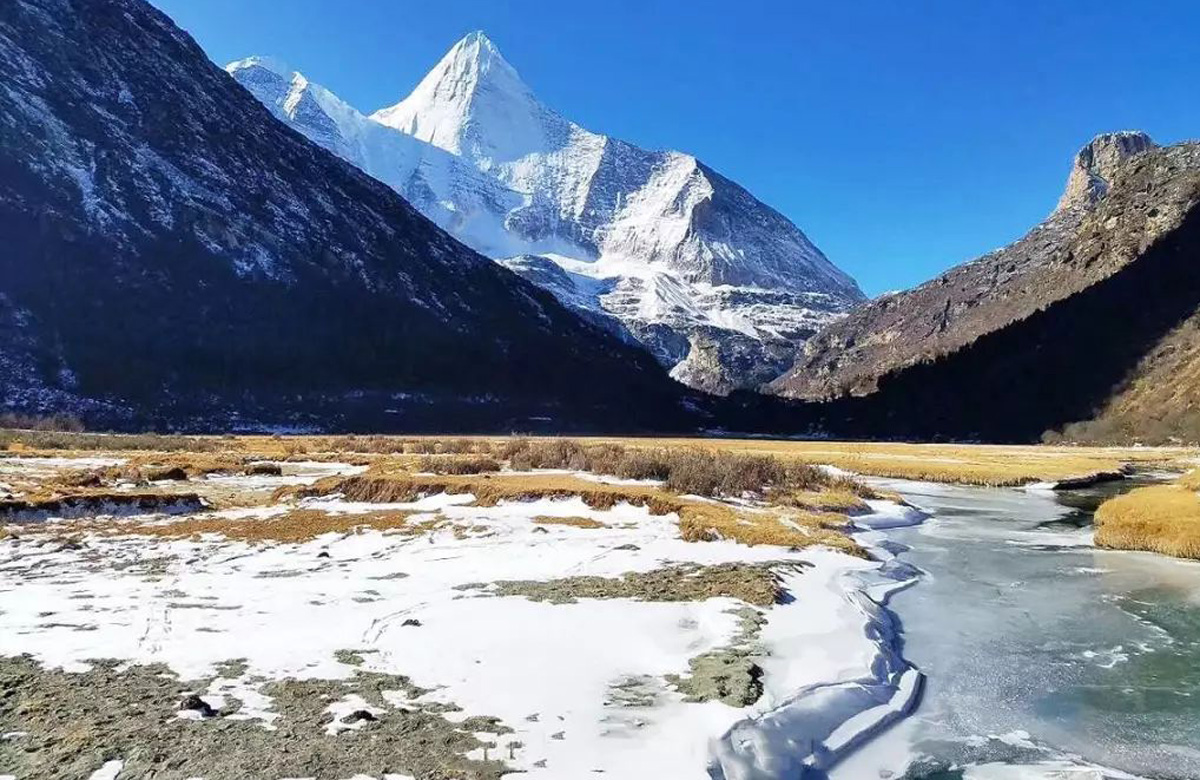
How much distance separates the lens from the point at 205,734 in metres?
8.69

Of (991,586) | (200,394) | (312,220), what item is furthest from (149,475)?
(312,220)

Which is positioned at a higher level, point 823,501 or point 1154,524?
point 1154,524

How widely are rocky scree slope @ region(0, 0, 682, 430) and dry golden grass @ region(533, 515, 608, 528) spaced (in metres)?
96.7

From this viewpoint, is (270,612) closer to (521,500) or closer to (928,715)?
(928,715)

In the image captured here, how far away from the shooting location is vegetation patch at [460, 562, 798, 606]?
603 inches

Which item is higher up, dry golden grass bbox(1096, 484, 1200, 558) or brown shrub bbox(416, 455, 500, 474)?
dry golden grass bbox(1096, 484, 1200, 558)

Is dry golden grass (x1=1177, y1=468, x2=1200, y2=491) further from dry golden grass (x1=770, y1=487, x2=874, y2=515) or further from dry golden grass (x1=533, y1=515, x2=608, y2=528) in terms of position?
dry golden grass (x1=533, y1=515, x2=608, y2=528)

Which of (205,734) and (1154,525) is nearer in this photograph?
(205,734)

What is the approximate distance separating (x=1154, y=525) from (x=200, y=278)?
472ft

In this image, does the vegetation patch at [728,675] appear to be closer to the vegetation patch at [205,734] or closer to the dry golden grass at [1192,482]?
the vegetation patch at [205,734]

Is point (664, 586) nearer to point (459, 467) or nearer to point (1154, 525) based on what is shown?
point (1154, 525)

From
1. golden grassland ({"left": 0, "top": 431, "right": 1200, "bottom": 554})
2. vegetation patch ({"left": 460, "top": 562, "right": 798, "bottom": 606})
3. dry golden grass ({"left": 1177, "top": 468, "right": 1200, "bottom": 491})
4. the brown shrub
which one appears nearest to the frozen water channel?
vegetation patch ({"left": 460, "top": 562, "right": 798, "bottom": 606})

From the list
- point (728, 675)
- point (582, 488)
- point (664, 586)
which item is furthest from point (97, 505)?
point (728, 675)

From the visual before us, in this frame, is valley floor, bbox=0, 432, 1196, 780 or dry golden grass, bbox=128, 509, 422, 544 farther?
dry golden grass, bbox=128, 509, 422, 544
